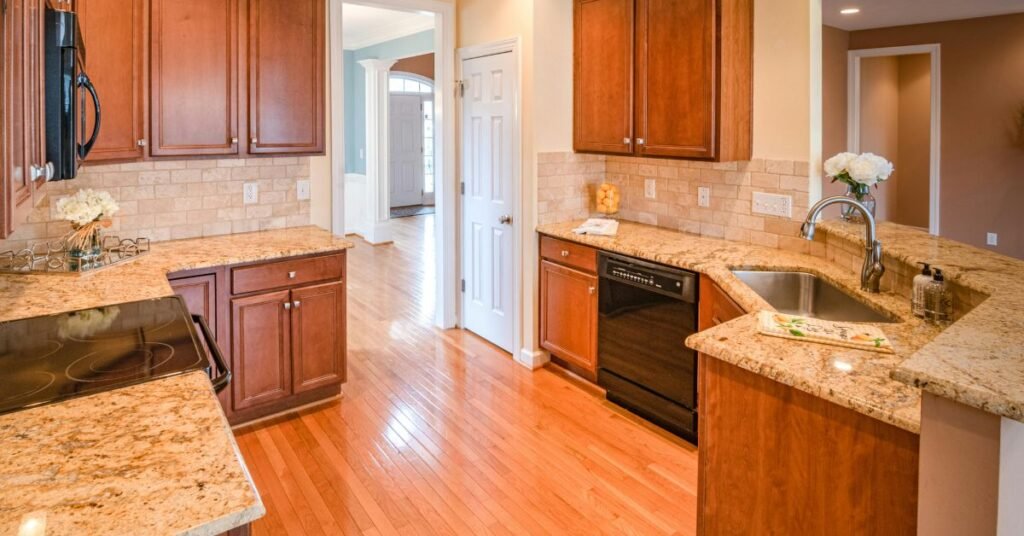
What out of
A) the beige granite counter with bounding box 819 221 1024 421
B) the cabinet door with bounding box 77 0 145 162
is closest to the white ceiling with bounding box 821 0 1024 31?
the beige granite counter with bounding box 819 221 1024 421

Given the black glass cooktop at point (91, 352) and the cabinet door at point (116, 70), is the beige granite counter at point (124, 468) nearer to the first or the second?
the black glass cooktop at point (91, 352)

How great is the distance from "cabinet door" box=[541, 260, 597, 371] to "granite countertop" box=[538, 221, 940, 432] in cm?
84

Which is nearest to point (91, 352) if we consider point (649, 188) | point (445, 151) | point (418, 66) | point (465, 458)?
point (465, 458)

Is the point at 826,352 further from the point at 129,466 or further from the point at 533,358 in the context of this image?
the point at 533,358

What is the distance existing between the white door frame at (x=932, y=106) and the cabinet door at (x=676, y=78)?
4778 millimetres

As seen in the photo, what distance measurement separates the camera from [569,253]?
152 inches

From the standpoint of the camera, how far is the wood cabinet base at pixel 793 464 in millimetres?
1393

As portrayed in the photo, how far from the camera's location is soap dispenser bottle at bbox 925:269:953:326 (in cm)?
193

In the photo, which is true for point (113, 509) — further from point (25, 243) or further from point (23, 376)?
point (25, 243)

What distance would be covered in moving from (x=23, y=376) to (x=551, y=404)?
2620mm

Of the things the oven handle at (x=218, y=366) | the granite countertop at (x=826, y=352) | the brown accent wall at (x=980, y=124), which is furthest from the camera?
the brown accent wall at (x=980, y=124)

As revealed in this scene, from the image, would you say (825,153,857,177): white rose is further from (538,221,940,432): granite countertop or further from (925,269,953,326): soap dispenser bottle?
(925,269,953,326): soap dispenser bottle

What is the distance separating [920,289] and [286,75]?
302 cm

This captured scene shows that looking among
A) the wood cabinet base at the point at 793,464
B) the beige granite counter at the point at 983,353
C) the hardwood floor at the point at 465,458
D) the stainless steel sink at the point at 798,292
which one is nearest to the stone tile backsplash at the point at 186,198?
the hardwood floor at the point at 465,458
